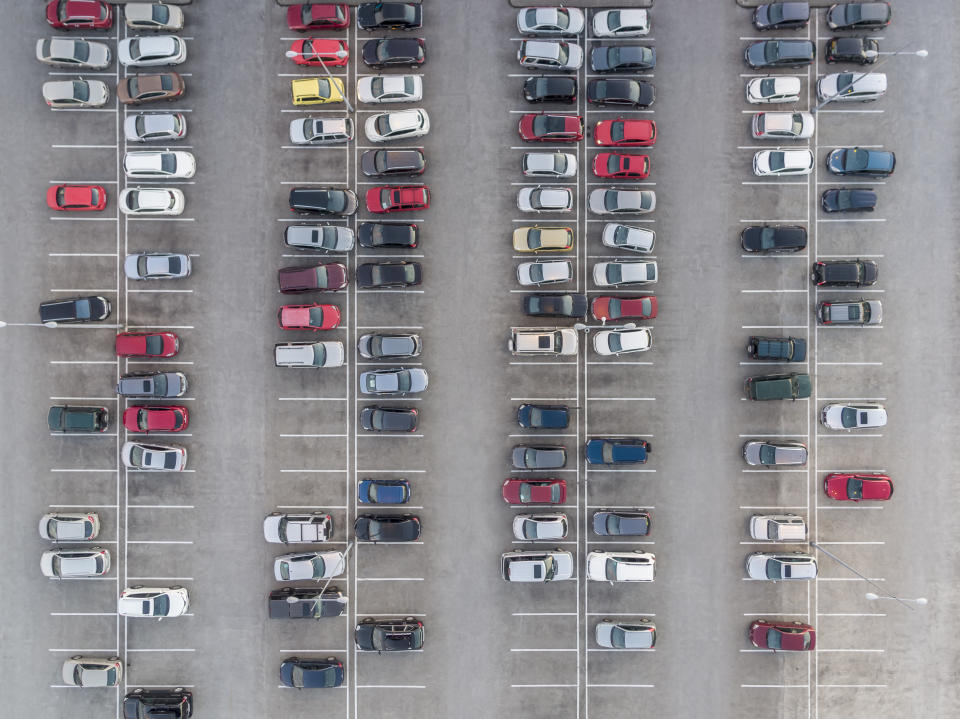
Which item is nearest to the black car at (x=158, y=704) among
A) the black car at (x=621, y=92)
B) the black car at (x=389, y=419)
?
the black car at (x=389, y=419)

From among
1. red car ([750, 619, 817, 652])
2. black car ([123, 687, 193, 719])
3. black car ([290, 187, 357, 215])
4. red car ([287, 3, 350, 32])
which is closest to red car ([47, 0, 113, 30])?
red car ([287, 3, 350, 32])

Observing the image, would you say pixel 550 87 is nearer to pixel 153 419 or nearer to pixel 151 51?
pixel 151 51

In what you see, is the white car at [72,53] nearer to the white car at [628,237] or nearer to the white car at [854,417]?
the white car at [628,237]

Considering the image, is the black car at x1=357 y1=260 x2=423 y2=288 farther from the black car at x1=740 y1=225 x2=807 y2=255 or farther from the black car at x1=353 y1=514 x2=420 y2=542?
the black car at x1=740 y1=225 x2=807 y2=255

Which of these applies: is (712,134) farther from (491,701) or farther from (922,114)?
(491,701)

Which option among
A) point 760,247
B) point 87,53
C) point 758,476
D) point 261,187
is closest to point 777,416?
point 758,476

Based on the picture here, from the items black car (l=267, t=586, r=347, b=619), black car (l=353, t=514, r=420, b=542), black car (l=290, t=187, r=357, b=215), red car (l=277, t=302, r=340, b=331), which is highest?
black car (l=290, t=187, r=357, b=215)
